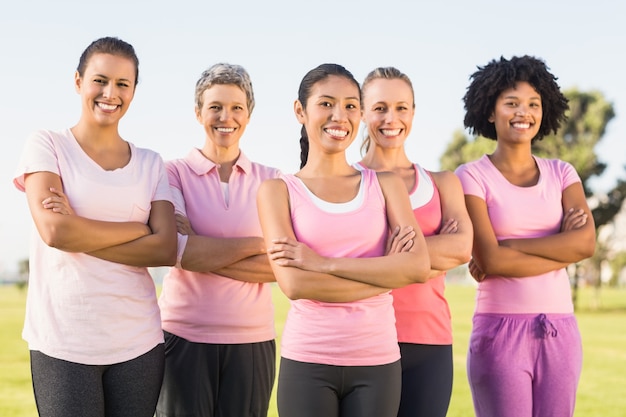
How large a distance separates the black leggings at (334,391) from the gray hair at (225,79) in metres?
1.66

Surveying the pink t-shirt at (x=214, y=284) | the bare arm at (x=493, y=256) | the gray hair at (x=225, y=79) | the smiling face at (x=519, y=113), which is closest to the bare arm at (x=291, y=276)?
the pink t-shirt at (x=214, y=284)

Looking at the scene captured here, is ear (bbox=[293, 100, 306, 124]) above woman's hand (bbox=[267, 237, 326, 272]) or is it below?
above

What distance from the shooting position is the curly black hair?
14.5ft

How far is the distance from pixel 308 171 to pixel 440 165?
29968 millimetres

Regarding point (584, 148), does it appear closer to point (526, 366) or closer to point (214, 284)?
point (526, 366)

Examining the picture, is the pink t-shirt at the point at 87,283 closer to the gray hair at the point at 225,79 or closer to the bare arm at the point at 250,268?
the bare arm at the point at 250,268

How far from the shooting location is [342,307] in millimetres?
3180

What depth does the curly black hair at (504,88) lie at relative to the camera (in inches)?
174

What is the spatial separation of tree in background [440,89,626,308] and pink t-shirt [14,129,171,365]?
25.2m

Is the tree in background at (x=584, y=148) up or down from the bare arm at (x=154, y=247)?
up

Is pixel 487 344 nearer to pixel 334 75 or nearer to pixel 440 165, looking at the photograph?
pixel 334 75

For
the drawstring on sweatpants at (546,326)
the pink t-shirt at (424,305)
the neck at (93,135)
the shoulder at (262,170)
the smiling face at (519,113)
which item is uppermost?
the smiling face at (519,113)

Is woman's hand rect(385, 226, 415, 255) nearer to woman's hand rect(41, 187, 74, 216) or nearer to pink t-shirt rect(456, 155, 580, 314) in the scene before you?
pink t-shirt rect(456, 155, 580, 314)

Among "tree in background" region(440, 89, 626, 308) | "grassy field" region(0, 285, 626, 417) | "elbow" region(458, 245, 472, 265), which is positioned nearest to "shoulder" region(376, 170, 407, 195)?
"elbow" region(458, 245, 472, 265)
